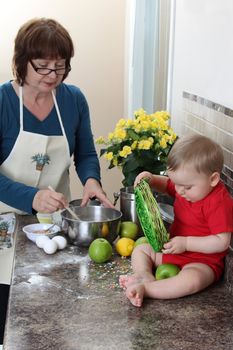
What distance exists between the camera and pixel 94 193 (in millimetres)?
1727

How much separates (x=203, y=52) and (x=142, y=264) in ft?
2.45

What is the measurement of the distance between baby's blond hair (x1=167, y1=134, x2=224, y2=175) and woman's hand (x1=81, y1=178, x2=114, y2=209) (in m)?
0.47

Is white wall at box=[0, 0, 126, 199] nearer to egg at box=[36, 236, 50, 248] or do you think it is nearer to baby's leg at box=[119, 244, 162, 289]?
egg at box=[36, 236, 50, 248]

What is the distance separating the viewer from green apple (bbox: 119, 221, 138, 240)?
1.54m

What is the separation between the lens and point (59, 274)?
1310 millimetres

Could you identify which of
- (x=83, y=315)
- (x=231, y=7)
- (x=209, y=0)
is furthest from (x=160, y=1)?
(x=83, y=315)

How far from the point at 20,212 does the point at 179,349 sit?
0.96 metres

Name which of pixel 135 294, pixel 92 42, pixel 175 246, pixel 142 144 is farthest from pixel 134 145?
pixel 92 42

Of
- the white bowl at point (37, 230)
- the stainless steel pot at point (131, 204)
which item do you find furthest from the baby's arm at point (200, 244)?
the white bowl at point (37, 230)

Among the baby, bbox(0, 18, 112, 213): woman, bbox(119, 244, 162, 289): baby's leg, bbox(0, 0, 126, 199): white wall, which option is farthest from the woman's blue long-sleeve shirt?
bbox(0, 0, 126, 199): white wall

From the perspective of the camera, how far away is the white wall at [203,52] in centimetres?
145

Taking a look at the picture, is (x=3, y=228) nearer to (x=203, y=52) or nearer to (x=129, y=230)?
(x=129, y=230)

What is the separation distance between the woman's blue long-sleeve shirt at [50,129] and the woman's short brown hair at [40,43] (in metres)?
0.12

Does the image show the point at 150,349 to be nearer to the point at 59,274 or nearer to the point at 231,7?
the point at 59,274
